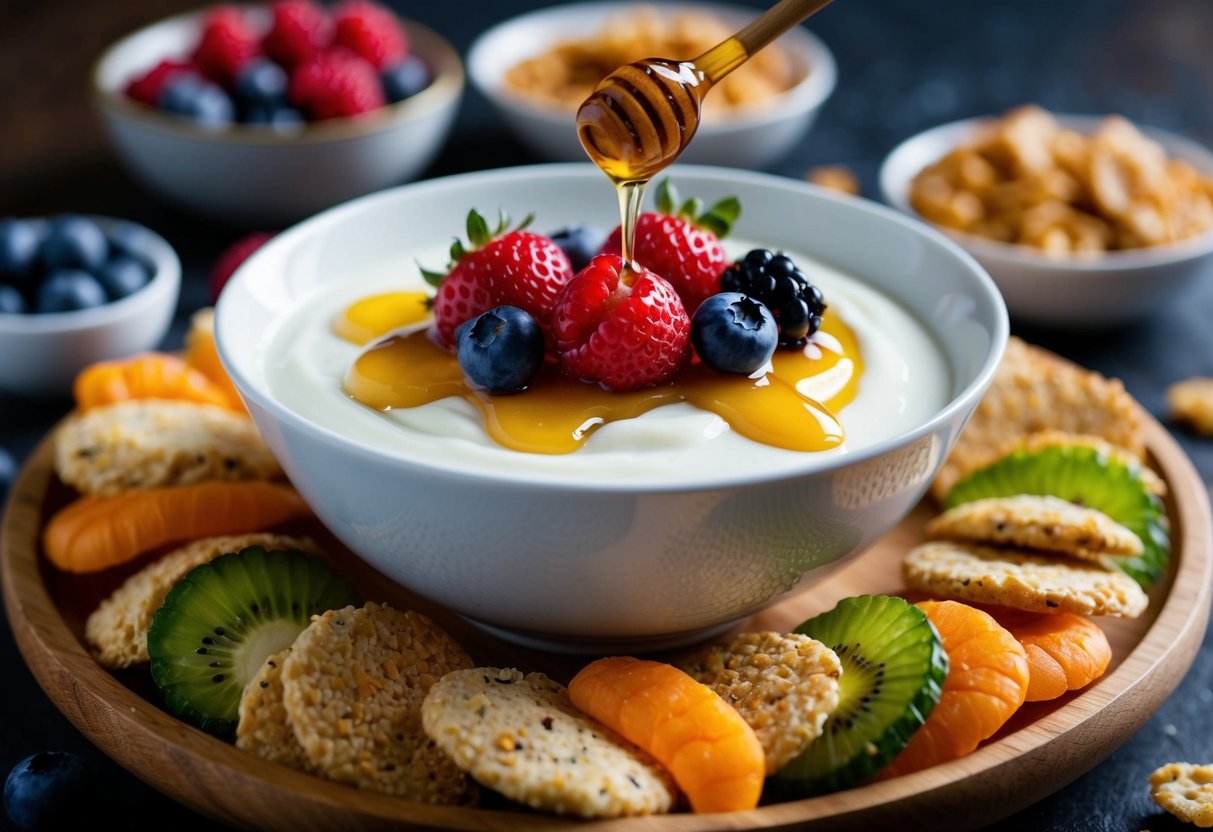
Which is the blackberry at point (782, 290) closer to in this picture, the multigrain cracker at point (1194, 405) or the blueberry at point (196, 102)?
the multigrain cracker at point (1194, 405)

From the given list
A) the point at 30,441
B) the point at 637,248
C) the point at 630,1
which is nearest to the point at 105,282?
the point at 30,441

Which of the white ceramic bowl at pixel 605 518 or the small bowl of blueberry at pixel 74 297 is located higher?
the white ceramic bowl at pixel 605 518

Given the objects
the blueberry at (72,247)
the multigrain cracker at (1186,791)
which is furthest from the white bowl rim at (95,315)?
the multigrain cracker at (1186,791)

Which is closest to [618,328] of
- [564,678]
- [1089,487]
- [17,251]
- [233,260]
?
[564,678]

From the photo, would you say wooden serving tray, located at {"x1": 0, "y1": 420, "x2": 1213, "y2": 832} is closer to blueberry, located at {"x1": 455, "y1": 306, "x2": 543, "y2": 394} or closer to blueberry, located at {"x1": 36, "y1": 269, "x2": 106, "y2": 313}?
blueberry, located at {"x1": 455, "y1": 306, "x2": 543, "y2": 394}

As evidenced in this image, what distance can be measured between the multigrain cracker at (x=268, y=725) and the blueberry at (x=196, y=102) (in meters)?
2.13

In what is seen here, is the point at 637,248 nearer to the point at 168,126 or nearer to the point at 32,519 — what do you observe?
the point at 32,519

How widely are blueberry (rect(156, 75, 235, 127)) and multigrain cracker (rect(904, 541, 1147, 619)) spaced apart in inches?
89.7

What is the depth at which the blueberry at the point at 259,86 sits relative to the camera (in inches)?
137

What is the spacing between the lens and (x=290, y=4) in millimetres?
3787

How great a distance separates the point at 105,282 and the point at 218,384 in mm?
645

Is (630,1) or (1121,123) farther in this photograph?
(630,1)

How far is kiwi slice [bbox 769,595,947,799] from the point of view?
154 centimetres

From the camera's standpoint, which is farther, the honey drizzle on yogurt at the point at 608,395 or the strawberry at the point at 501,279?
the strawberry at the point at 501,279
